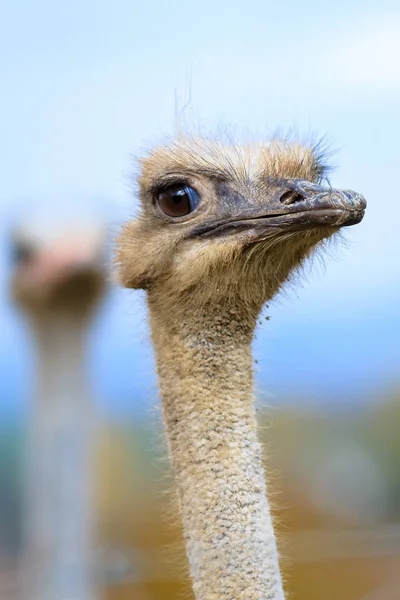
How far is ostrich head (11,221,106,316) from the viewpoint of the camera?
20.7 feet

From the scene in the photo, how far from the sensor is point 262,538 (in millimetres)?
2361

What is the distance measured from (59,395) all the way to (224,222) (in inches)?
176

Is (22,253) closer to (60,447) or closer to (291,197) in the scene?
(60,447)

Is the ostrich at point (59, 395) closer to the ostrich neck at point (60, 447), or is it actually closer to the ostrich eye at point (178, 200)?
the ostrich neck at point (60, 447)

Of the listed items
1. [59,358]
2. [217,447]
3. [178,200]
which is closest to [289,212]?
[178,200]

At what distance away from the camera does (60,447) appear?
6.91 meters

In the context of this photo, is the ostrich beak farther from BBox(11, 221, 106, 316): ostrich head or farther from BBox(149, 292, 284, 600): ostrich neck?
BBox(11, 221, 106, 316): ostrich head

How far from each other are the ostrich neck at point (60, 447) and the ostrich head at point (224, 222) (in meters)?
4.03

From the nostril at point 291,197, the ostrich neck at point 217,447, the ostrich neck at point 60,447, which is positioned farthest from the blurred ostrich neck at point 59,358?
the nostril at point 291,197

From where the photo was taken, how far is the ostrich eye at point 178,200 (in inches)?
104

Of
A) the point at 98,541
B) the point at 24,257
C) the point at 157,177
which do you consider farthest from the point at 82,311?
the point at 157,177

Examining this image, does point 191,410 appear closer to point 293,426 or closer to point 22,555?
point 22,555

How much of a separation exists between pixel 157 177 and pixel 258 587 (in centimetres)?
97

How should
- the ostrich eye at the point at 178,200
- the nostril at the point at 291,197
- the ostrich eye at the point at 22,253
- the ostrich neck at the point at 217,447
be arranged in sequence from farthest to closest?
the ostrich eye at the point at 22,253 → the ostrich eye at the point at 178,200 → the nostril at the point at 291,197 → the ostrich neck at the point at 217,447
